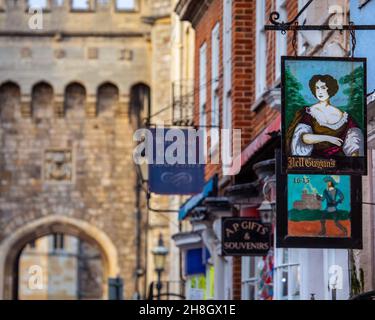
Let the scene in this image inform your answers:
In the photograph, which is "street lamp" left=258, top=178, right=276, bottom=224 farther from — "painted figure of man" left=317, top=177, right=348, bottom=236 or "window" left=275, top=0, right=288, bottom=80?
"painted figure of man" left=317, top=177, right=348, bottom=236

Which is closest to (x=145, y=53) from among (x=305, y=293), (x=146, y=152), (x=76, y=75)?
(x=76, y=75)

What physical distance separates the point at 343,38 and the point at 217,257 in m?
10.3

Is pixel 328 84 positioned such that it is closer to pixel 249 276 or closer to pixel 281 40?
pixel 281 40

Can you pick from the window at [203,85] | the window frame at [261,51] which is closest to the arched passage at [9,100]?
the window at [203,85]

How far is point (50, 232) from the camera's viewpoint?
48.8 m

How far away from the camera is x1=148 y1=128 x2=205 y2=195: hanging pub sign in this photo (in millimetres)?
23641

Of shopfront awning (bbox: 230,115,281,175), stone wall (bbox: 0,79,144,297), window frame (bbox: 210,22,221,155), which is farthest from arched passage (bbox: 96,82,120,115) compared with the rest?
shopfront awning (bbox: 230,115,281,175)

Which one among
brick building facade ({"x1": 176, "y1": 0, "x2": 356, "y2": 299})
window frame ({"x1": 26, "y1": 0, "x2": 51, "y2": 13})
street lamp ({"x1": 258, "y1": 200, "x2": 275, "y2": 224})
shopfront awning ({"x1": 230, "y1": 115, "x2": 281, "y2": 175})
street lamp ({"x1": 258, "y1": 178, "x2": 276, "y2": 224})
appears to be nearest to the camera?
brick building facade ({"x1": 176, "y1": 0, "x2": 356, "y2": 299})

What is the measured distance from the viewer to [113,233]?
48375mm

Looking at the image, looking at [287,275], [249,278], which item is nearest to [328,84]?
[287,275]
